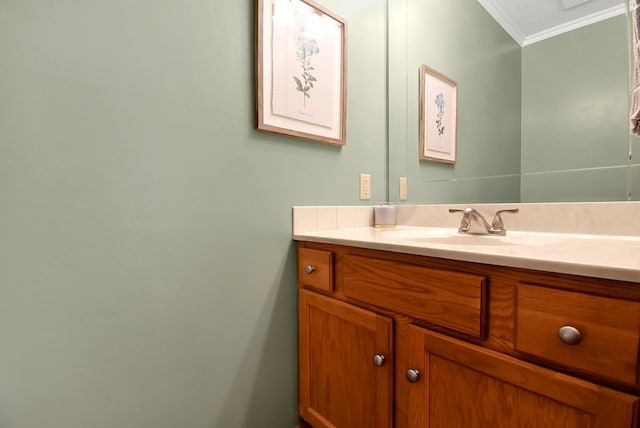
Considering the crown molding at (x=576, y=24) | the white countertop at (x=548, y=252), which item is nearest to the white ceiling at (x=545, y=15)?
the crown molding at (x=576, y=24)

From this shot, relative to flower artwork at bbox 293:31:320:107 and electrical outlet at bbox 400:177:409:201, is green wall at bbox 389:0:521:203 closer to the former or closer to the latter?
electrical outlet at bbox 400:177:409:201

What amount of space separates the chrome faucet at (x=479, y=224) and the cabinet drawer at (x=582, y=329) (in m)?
0.51

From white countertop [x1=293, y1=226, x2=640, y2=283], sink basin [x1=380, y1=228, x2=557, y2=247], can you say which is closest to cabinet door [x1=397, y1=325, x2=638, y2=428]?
white countertop [x1=293, y1=226, x2=640, y2=283]

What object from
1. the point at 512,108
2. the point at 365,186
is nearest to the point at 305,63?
the point at 365,186

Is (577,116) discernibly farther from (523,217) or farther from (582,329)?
(582,329)

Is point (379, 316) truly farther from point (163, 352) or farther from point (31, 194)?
point (31, 194)

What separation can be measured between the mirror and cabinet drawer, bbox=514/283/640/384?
649mm

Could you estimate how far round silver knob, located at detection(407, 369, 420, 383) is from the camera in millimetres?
730

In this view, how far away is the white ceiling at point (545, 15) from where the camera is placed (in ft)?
3.05

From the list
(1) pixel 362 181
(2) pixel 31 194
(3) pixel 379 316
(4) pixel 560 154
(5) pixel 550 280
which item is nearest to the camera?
(5) pixel 550 280

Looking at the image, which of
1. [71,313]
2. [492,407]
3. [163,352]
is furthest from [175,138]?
[492,407]

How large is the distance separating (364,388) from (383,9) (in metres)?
1.67

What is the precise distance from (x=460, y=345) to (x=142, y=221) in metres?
0.87

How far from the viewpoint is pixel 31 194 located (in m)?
0.67
